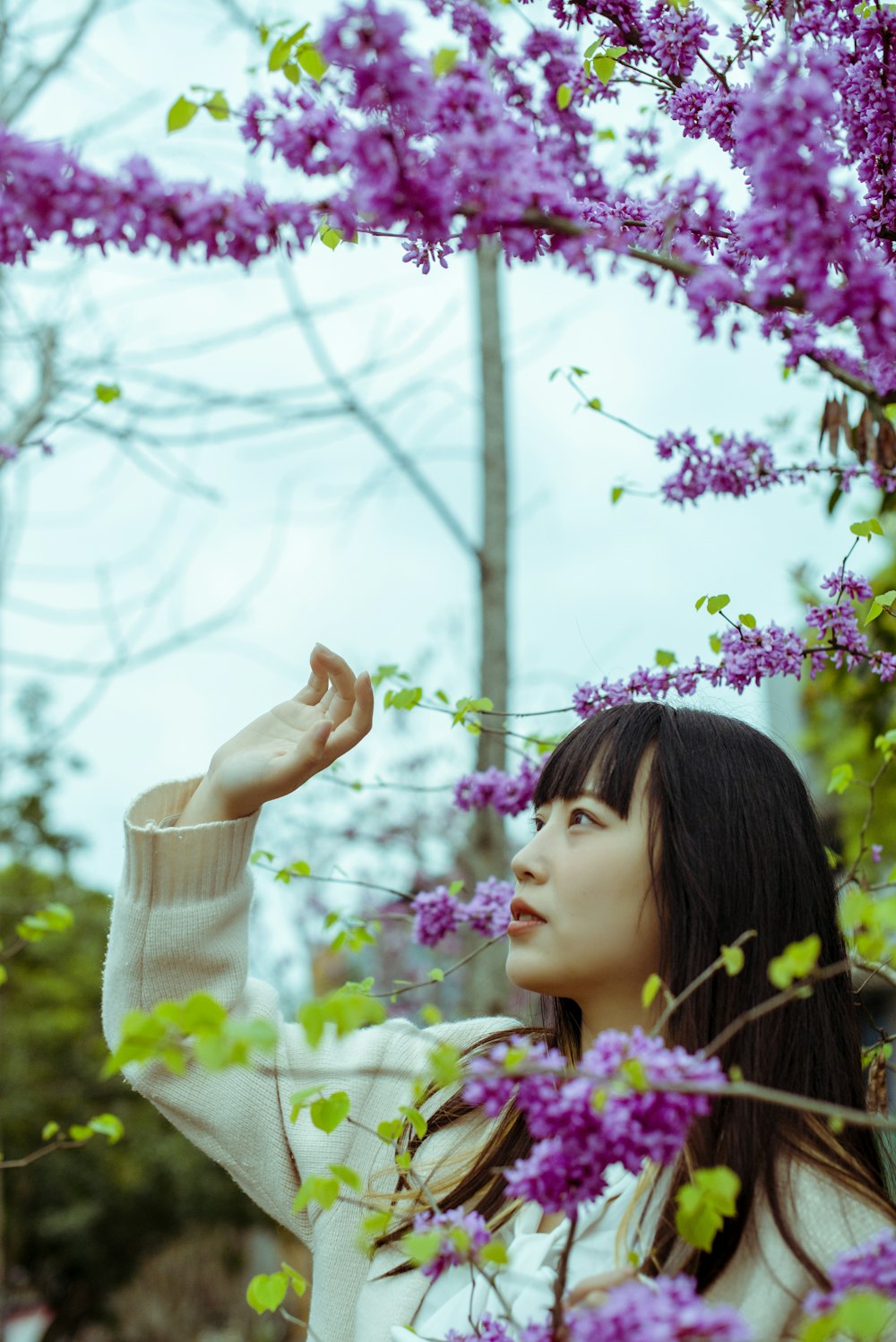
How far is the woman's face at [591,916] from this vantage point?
1654mm

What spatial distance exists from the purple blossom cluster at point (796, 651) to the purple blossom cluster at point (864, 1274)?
910mm

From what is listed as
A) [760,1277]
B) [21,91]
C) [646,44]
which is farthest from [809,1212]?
[21,91]

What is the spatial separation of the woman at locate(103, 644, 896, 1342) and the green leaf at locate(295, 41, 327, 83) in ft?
2.98

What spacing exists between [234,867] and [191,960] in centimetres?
15

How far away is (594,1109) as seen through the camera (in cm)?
97

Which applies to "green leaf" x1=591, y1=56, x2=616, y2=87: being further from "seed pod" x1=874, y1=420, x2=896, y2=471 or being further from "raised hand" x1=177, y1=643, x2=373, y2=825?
"raised hand" x1=177, y1=643, x2=373, y2=825

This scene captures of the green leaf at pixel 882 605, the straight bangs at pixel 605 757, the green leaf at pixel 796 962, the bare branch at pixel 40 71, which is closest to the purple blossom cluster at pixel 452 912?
the straight bangs at pixel 605 757

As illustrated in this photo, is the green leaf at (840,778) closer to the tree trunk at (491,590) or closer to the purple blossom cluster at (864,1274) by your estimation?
the purple blossom cluster at (864,1274)

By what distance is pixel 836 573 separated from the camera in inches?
71.8

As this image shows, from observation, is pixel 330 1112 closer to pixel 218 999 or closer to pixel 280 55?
pixel 218 999

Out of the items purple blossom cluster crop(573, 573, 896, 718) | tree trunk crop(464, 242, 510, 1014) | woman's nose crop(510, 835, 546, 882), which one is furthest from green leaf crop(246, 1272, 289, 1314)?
tree trunk crop(464, 242, 510, 1014)

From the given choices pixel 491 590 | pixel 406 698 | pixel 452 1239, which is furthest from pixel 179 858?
pixel 491 590

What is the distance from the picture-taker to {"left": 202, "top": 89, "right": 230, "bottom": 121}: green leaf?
108cm

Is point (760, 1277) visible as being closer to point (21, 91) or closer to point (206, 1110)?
point (206, 1110)
